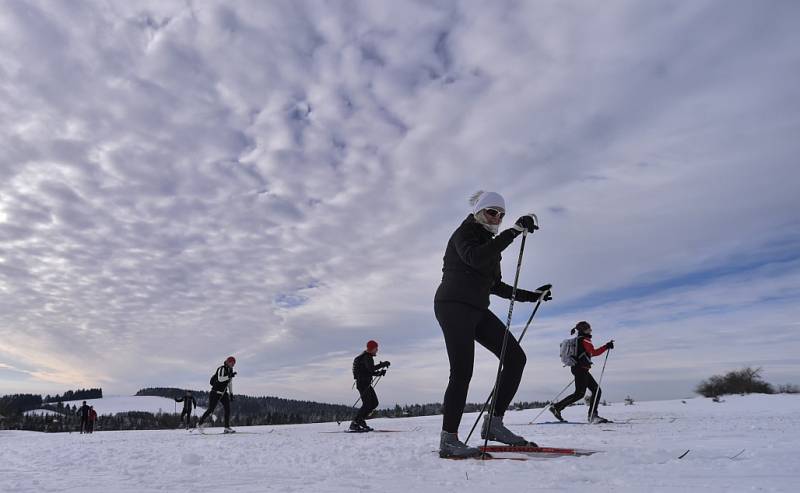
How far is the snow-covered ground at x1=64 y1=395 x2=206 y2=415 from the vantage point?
94.1 metres

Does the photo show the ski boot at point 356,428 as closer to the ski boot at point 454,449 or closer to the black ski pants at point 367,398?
the black ski pants at point 367,398

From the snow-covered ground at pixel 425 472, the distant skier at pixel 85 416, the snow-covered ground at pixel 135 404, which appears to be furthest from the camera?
the snow-covered ground at pixel 135 404

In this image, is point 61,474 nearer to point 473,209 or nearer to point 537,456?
point 537,456

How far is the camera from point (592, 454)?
11.5 ft

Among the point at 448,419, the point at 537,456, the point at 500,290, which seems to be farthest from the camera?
the point at 500,290

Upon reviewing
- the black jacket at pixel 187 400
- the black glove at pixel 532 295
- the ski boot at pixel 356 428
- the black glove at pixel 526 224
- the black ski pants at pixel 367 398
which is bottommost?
the ski boot at pixel 356 428

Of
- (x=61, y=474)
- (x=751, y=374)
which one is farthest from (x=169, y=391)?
(x=61, y=474)

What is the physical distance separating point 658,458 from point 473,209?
232 cm

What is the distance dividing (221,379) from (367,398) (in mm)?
3906

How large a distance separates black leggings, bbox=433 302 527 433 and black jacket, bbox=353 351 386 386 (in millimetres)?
6446

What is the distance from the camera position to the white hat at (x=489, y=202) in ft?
14.1

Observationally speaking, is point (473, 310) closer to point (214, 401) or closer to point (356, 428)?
point (356, 428)

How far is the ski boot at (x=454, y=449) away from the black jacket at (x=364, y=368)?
6.80 meters

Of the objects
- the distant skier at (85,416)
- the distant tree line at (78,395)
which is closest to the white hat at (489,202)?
the distant skier at (85,416)
